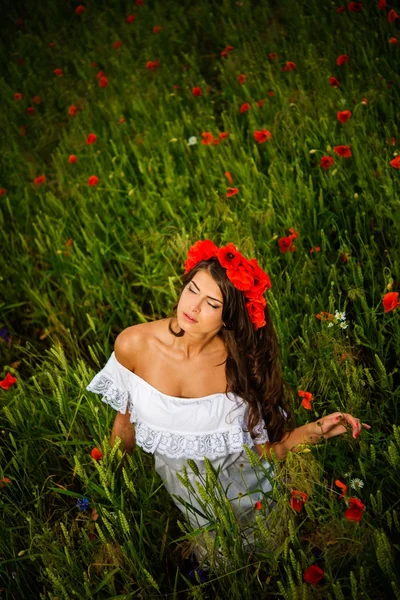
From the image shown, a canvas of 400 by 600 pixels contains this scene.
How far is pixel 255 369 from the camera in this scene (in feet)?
5.57

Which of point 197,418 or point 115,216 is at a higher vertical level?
point 115,216

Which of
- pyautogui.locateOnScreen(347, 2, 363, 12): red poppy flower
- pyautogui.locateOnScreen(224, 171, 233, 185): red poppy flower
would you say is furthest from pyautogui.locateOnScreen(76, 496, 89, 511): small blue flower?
pyautogui.locateOnScreen(347, 2, 363, 12): red poppy flower

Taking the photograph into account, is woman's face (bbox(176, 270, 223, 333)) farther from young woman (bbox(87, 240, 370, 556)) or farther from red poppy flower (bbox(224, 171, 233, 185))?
red poppy flower (bbox(224, 171, 233, 185))

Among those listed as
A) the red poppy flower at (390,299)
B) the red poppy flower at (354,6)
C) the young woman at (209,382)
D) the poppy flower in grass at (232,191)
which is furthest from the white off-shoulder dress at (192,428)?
the red poppy flower at (354,6)

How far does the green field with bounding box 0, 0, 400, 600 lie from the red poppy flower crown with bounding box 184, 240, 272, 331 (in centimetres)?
27

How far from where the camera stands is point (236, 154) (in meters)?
2.94

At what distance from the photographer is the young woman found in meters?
1.61

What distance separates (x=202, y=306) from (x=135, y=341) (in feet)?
0.97

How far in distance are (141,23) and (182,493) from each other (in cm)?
381

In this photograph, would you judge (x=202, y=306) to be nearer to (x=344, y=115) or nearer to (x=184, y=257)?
(x=184, y=257)

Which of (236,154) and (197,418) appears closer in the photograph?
(197,418)

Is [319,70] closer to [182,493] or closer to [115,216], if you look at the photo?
[115,216]

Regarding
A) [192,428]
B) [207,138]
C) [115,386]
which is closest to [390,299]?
[192,428]

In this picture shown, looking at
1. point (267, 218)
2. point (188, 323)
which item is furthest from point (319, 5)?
point (188, 323)
